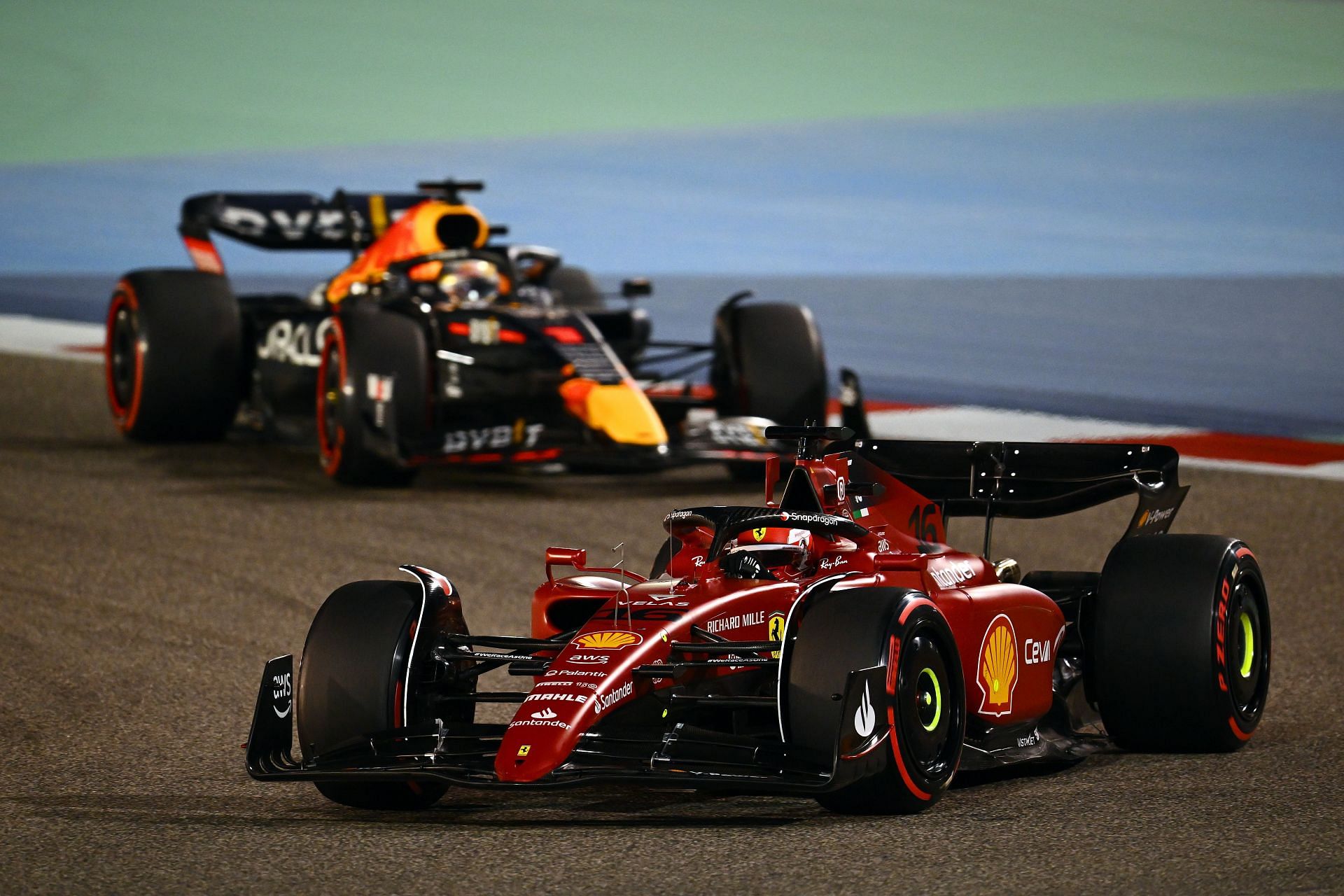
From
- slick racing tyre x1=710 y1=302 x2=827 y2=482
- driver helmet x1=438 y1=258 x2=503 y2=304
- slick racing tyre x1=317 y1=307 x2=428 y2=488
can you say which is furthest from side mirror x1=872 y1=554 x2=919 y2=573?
driver helmet x1=438 y1=258 x2=503 y2=304

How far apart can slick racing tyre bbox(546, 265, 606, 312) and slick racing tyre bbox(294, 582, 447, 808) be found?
11.8 meters

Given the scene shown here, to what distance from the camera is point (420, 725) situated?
5734mm

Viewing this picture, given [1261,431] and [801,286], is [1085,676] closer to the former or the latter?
[1261,431]

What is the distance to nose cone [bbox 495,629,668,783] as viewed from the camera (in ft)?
17.4

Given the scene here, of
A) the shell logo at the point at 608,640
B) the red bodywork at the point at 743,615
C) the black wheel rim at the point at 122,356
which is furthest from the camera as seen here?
the black wheel rim at the point at 122,356

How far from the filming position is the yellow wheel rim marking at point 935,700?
18.7ft

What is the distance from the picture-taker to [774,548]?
618 centimetres

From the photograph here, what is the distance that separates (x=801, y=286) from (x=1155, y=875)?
56721mm

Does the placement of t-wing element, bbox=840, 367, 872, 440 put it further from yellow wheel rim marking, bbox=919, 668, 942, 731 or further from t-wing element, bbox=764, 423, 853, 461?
yellow wheel rim marking, bbox=919, 668, 942, 731

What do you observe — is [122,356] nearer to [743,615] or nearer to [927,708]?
[743,615]

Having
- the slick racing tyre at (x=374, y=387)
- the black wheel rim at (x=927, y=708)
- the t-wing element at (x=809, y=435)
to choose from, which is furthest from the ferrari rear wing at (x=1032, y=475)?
the slick racing tyre at (x=374, y=387)

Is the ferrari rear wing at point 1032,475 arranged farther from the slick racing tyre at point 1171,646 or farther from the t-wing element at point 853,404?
the t-wing element at point 853,404

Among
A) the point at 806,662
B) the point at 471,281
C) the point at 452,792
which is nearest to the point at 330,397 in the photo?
the point at 471,281

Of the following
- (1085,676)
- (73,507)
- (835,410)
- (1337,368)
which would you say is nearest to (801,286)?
(1337,368)
